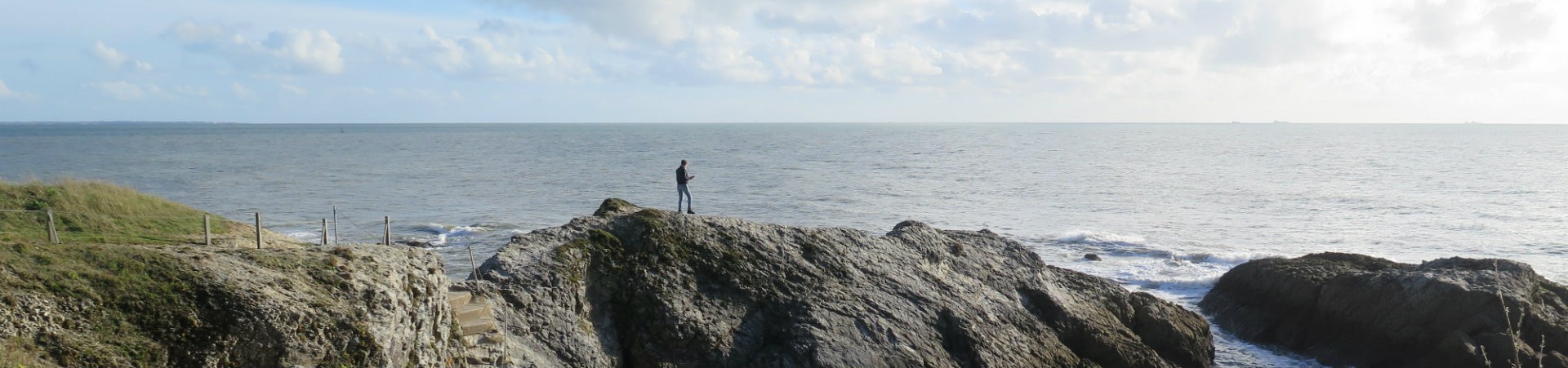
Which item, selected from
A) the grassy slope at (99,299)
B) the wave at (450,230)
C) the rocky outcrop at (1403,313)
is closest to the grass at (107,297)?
the grassy slope at (99,299)

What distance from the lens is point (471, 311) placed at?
12.3 meters

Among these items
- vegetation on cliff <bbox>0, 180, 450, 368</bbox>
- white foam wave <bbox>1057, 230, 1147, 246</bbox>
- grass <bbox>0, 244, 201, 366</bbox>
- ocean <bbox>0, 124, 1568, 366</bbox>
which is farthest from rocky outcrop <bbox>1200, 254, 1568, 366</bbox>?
grass <bbox>0, 244, 201, 366</bbox>

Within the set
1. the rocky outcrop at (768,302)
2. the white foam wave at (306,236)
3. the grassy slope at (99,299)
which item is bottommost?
the white foam wave at (306,236)

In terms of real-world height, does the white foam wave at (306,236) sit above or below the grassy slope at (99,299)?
below

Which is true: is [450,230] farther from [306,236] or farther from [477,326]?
[477,326]

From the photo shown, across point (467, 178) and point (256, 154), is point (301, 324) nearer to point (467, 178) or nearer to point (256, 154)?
point (467, 178)

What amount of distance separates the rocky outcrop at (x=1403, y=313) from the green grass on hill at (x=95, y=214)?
70.8ft

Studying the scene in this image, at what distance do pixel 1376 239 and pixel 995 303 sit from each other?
2699 centimetres

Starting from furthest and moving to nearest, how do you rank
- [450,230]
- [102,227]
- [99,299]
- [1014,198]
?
[1014,198] → [450,230] → [102,227] → [99,299]

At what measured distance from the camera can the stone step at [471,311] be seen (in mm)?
12273

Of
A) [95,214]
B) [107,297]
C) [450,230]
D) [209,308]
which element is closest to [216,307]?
[209,308]

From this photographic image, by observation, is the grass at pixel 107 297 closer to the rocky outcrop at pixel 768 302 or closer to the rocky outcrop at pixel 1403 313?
the rocky outcrop at pixel 768 302

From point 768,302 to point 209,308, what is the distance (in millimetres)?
7318

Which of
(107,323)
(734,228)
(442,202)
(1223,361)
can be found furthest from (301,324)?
(442,202)
